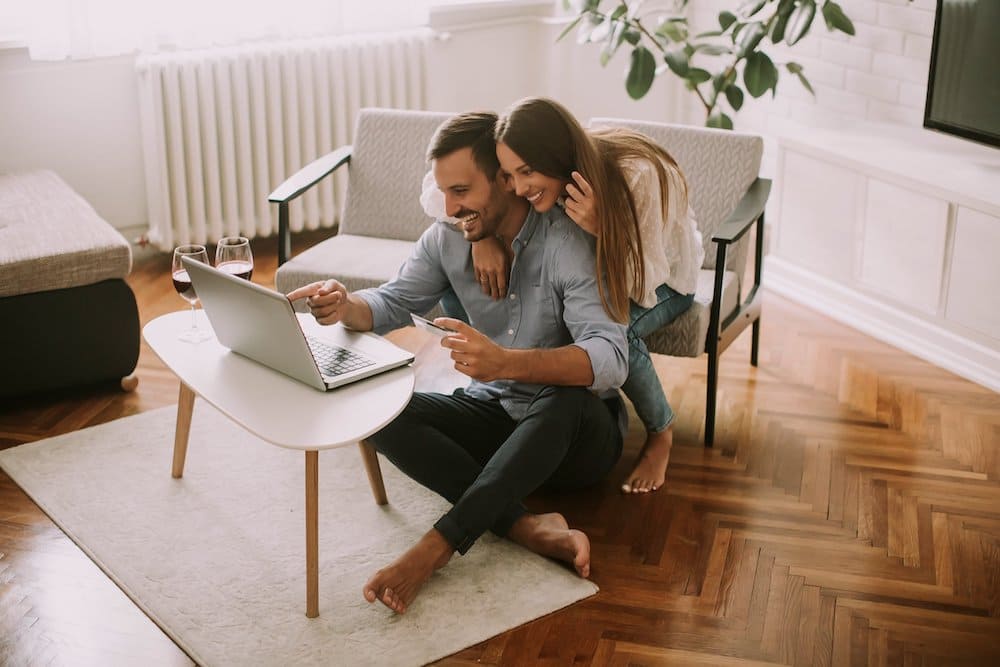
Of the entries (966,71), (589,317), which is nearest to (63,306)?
(589,317)

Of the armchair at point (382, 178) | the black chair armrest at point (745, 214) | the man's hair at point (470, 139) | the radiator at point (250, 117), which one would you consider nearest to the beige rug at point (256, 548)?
the armchair at point (382, 178)

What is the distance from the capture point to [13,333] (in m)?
3.16

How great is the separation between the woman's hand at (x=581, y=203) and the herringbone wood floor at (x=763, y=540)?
0.68 metres

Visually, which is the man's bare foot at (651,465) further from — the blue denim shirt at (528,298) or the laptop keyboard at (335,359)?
the laptop keyboard at (335,359)

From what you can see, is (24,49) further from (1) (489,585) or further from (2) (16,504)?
(1) (489,585)

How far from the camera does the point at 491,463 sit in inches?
97.3

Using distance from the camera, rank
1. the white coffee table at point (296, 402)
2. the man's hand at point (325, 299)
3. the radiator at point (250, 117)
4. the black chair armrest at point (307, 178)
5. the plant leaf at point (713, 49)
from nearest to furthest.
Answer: the white coffee table at point (296, 402)
the man's hand at point (325, 299)
the black chair armrest at point (307, 178)
the plant leaf at point (713, 49)
the radiator at point (250, 117)

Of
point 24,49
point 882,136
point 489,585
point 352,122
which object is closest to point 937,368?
point 882,136

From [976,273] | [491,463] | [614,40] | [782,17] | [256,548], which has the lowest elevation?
[256,548]

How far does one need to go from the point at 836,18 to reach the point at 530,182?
5.84 feet

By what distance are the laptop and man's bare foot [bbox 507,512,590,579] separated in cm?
44

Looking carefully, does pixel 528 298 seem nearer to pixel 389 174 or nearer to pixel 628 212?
pixel 628 212

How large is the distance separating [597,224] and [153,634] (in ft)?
3.96

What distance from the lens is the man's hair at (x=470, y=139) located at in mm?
2500
